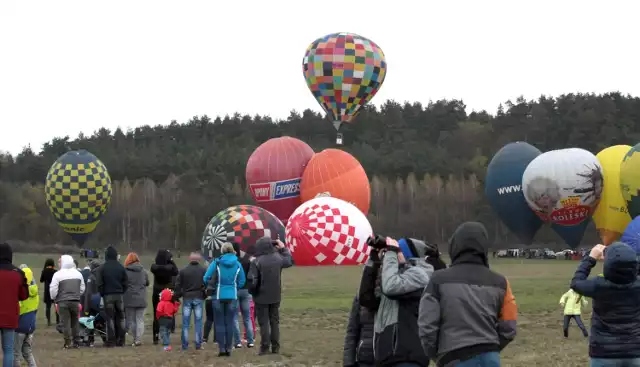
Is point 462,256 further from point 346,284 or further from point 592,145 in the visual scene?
point 592,145

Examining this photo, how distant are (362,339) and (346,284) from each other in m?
19.5

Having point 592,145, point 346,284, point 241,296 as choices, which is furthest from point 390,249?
point 592,145

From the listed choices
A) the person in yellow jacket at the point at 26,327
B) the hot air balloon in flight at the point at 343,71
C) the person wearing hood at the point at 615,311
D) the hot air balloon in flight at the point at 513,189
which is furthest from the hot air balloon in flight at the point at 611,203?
the person wearing hood at the point at 615,311

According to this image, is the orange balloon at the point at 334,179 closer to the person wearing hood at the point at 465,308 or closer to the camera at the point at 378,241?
the camera at the point at 378,241

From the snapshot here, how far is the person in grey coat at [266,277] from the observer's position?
11.1m

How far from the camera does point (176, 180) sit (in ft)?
254

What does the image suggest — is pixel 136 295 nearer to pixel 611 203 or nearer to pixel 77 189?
pixel 611 203

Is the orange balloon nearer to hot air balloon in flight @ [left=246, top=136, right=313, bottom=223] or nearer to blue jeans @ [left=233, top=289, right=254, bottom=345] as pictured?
hot air balloon in flight @ [left=246, top=136, right=313, bottom=223]

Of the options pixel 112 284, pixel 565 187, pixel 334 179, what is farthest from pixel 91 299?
pixel 565 187

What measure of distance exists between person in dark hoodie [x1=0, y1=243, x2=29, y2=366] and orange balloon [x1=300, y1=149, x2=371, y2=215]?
26.0m

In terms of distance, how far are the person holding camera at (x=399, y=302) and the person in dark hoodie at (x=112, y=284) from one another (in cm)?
750

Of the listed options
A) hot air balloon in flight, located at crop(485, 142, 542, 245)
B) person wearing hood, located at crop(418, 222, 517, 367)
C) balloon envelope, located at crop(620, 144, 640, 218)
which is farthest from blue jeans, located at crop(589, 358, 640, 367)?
hot air balloon in flight, located at crop(485, 142, 542, 245)

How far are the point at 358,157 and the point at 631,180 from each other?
46520 millimetres

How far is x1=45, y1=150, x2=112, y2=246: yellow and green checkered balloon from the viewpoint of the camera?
137 ft
